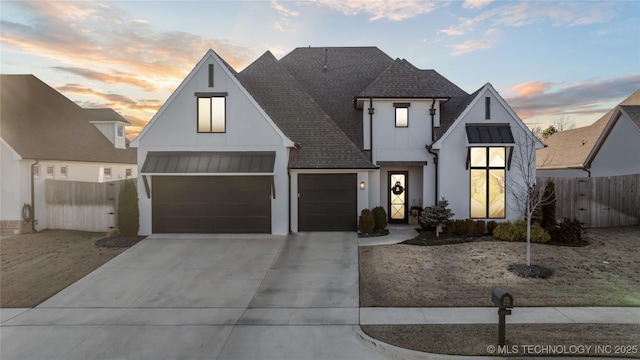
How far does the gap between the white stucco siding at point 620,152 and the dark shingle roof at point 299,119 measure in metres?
15.6

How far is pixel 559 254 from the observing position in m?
11.9

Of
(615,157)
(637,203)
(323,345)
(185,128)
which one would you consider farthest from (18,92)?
(615,157)

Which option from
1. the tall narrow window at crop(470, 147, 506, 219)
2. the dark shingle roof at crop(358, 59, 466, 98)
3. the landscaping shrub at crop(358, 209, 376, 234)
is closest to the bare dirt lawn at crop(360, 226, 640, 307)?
the landscaping shrub at crop(358, 209, 376, 234)

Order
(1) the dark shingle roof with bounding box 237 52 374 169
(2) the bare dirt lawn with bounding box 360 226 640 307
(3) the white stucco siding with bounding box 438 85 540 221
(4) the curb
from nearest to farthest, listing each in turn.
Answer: (4) the curb → (2) the bare dirt lawn with bounding box 360 226 640 307 → (3) the white stucco siding with bounding box 438 85 540 221 → (1) the dark shingle roof with bounding box 237 52 374 169

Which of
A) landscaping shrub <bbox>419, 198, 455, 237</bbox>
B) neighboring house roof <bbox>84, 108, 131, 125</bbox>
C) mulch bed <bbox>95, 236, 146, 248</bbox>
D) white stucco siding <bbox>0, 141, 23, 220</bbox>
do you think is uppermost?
neighboring house roof <bbox>84, 108, 131, 125</bbox>

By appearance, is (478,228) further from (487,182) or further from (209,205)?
(209,205)

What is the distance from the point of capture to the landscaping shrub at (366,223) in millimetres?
15446

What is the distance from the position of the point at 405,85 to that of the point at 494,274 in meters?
10.1

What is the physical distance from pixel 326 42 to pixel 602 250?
720 inches

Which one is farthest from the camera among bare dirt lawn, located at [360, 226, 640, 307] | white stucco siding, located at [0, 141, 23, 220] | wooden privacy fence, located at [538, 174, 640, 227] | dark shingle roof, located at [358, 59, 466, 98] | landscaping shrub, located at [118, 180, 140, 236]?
dark shingle roof, located at [358, 59, 466, 98]

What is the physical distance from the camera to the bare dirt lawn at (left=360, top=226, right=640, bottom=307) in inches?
353

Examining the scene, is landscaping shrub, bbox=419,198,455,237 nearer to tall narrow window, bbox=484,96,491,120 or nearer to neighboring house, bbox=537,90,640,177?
tall narrow window, bbox=484,96,491,120

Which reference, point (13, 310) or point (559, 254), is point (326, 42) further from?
point (13, 310)

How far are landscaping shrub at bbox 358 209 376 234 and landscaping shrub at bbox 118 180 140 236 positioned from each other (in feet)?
31.8
